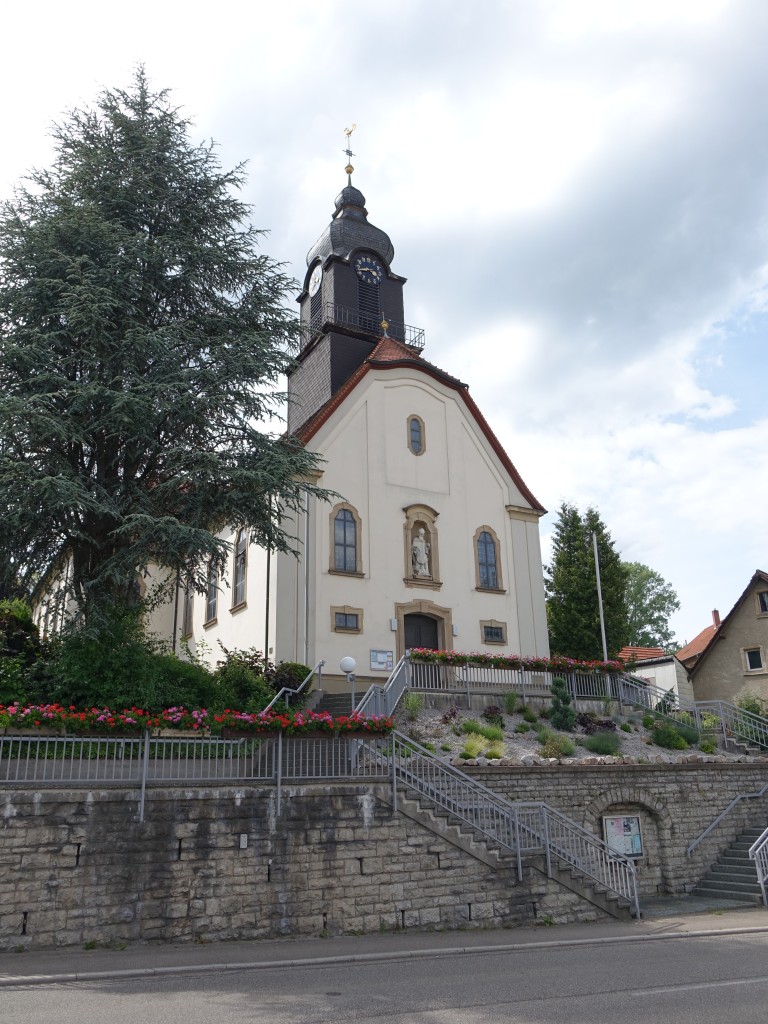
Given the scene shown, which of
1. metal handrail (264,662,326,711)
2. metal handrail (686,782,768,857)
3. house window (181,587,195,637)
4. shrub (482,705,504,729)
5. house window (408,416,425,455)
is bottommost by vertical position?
metal handrail (686,782,768,857)

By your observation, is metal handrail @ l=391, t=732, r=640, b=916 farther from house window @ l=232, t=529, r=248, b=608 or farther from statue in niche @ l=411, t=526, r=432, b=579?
house window @ l=232, t=529, r=248, b=608

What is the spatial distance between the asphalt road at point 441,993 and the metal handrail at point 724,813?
699cm

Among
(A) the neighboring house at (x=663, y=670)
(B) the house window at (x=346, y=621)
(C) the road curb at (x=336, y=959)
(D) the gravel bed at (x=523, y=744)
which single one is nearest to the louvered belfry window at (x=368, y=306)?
(B) the house window at (x=346, y=621)

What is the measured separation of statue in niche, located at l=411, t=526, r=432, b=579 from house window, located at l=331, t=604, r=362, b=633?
2568 mm

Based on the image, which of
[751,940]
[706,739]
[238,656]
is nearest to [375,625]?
[238,656]

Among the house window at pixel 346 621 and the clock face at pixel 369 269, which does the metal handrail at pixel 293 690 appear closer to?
the house window at pixel 346 621

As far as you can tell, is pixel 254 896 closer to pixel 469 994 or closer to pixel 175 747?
pixel 175 747

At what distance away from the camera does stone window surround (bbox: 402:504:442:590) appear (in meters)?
25.6

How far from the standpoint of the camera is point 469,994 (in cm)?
902

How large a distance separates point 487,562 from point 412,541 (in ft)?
9.79

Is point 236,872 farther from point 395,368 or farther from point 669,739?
point 395,368

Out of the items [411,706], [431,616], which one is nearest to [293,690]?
[411,706]

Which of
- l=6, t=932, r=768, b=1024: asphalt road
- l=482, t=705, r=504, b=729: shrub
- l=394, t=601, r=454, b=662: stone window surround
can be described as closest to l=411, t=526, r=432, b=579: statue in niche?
l=394, t=601, r=454, b=662: stone window surround

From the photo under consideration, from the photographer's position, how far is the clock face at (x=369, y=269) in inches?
1228
